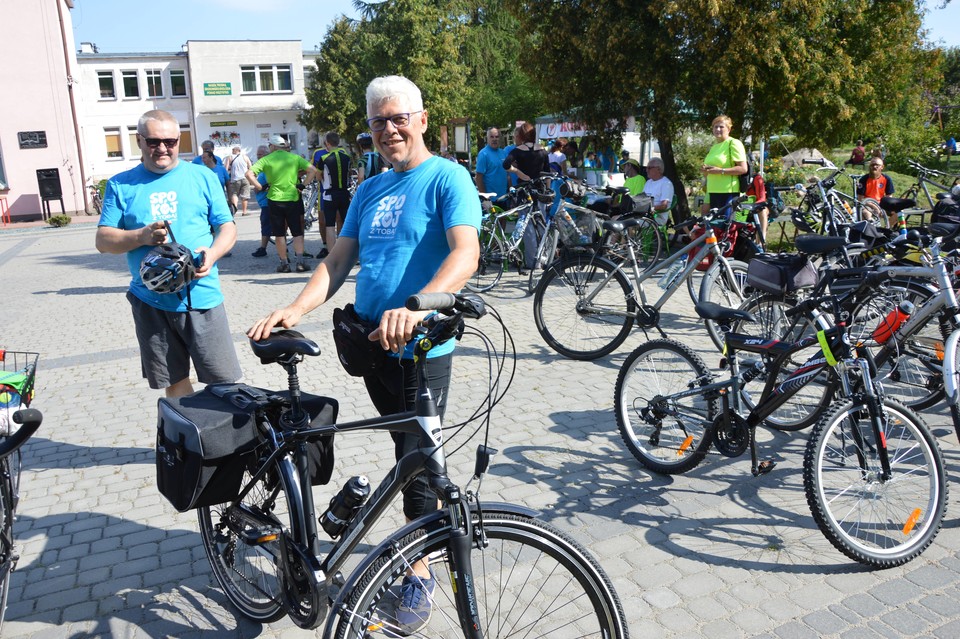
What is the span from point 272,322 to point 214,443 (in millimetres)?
434

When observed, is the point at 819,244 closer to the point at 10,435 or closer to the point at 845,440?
the point at 845,440

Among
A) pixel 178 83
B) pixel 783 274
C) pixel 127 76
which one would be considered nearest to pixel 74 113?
pixel 127 76

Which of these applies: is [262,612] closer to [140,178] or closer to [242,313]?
[140,178]

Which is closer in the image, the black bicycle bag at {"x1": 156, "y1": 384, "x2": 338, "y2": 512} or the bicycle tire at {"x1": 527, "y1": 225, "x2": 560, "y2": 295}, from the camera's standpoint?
the black bicycle bag at {"x1": 156, "y1": 384, "x2": 338, "y2": 512}

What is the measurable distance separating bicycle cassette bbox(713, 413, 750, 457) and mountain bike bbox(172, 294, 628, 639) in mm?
1678

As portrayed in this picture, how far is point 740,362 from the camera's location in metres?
4.11

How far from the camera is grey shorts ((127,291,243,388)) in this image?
429cm

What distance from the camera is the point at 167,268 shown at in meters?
3.88

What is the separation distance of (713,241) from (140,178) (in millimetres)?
4162

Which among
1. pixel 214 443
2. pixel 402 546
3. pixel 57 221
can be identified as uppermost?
pixel 214 443

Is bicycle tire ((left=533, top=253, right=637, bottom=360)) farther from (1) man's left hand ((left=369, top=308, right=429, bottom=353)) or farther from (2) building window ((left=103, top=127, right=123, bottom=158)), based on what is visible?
(2) building window ((left=103, top=127, right=123, bottom=158))

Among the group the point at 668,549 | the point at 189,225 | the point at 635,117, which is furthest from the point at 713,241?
the point at 635,117

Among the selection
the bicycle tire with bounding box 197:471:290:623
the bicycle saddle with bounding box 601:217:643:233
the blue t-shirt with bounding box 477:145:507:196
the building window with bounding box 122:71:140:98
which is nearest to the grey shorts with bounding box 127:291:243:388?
the bicycle tire with bounding box 197:471:290:623

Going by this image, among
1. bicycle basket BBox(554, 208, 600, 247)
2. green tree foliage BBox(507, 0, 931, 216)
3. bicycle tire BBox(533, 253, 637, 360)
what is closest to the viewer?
bicycle tire BBox(533, 253, 637, 360)
